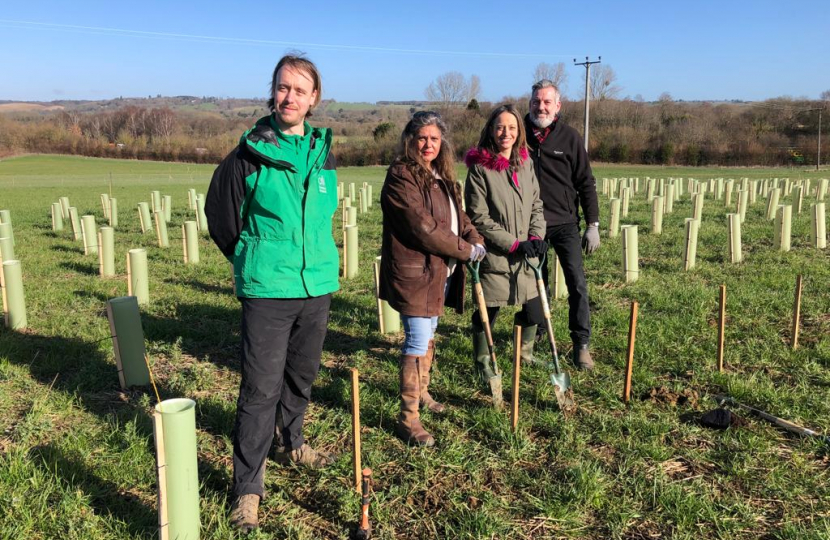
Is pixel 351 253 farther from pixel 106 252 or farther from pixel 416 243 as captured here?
pixel 416 243

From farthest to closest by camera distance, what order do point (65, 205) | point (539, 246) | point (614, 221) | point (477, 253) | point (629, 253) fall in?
point (65, 205)
point (614, 221)
point (629, 253)
point (539, 246)
point (477, 253)

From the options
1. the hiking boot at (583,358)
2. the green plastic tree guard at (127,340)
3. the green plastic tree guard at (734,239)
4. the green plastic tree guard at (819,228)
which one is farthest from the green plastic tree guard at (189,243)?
the green plastic tree guard at (819,228)

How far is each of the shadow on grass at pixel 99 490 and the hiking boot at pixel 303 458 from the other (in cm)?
69

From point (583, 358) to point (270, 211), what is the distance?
117 inches

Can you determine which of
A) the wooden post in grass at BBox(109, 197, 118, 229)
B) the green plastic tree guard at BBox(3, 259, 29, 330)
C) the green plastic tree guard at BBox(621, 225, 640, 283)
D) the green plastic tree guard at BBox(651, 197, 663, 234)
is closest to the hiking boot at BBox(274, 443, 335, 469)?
the green plastic tree guard at BBox(3, 259, 29, 330)

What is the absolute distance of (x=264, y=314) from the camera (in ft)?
9.21

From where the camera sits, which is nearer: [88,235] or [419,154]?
[419,154]

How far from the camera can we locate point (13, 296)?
5.64 meters

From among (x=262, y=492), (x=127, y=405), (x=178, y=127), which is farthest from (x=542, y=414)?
(x=178, y=127)

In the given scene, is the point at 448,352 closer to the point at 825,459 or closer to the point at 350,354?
the point at 350,354

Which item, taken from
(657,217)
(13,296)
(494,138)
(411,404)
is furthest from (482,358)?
(657,217)

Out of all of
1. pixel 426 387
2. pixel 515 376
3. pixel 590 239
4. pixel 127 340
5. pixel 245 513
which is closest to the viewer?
pixel 245 513

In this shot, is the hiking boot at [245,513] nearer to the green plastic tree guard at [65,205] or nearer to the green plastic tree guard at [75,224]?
the green plastic tree guard at [75,224]

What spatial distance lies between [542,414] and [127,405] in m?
2.84
